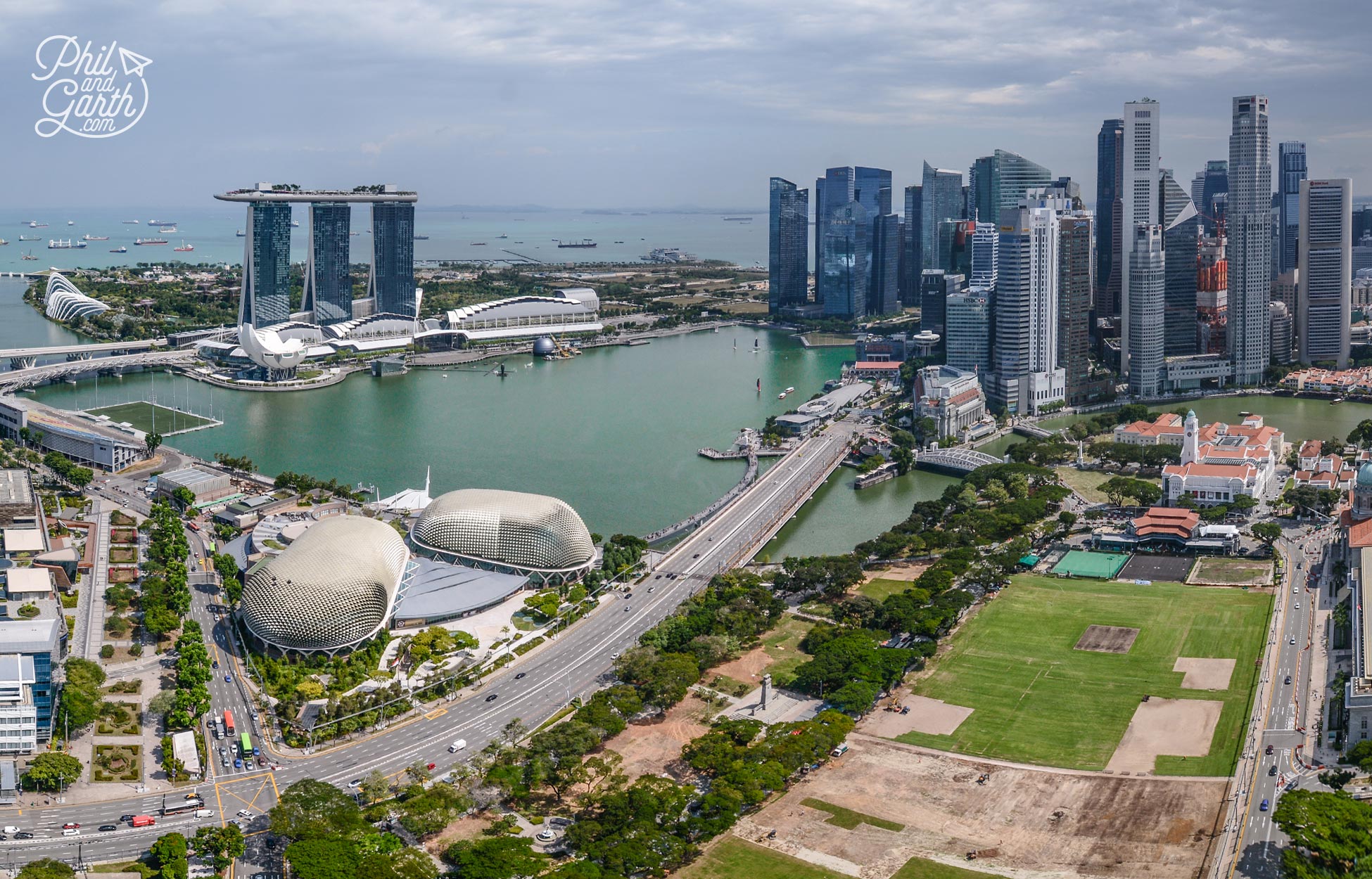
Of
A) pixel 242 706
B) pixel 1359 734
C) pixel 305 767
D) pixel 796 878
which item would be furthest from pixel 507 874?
pixel 1359 734

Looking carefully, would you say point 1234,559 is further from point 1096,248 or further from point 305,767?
point 1096,248

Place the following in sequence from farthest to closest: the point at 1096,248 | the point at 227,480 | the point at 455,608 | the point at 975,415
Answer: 1. the point at 1096,248
2. the point at 975,415
3. the point at 227,480
4. the point at 455,608

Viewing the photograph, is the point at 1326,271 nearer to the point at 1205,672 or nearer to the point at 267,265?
the point at 1205,672

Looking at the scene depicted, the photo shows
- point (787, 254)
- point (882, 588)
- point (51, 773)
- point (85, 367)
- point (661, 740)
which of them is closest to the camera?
point (51, 773)

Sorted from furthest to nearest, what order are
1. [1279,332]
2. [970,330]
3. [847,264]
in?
[847,264], [1279,332], [970,330]

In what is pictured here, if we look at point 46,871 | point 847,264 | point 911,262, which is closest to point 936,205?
point 911,262
